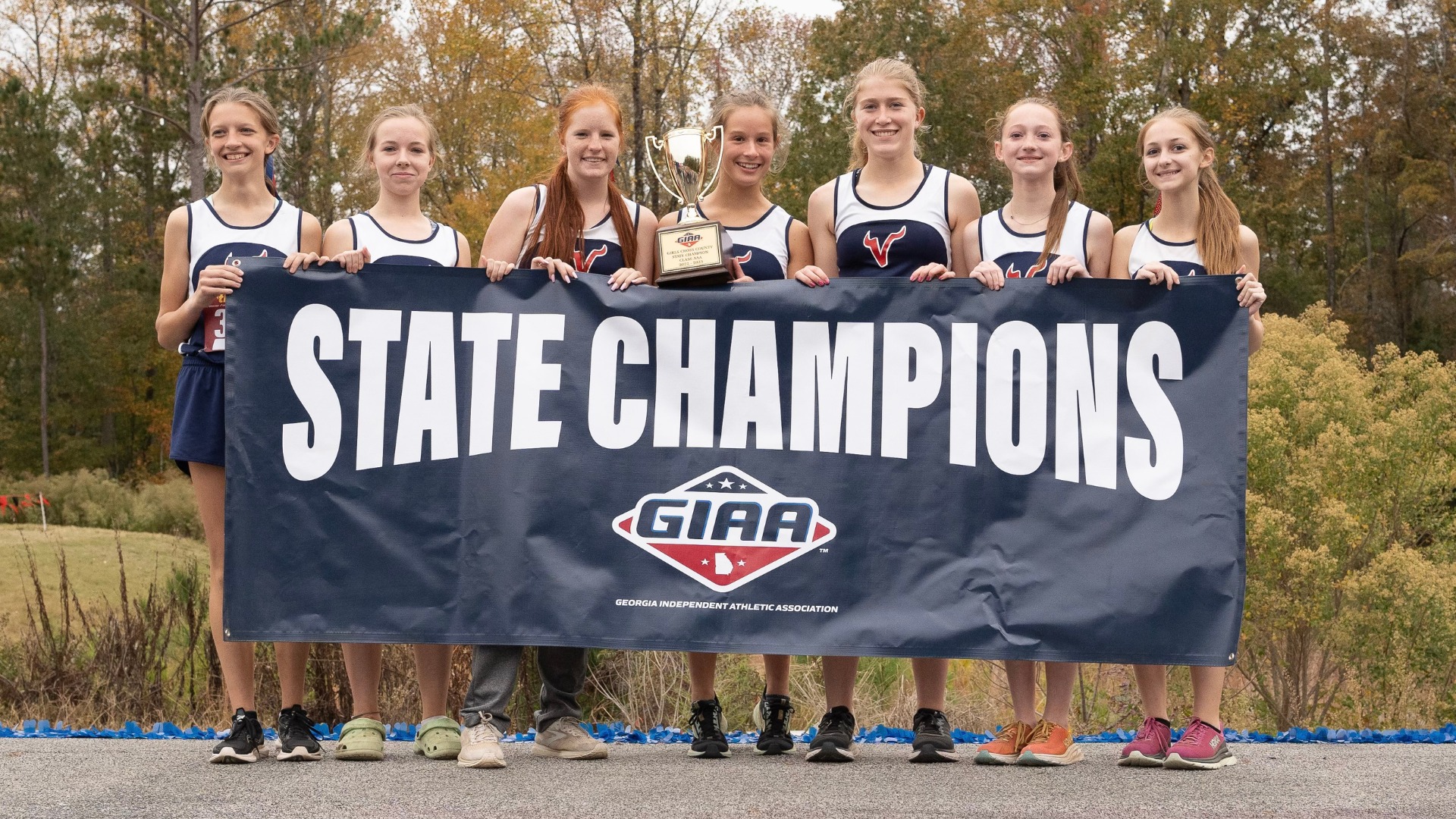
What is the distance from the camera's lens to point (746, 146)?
513cm

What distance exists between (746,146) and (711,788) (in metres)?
2.34

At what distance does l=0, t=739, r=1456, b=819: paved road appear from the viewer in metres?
4.08

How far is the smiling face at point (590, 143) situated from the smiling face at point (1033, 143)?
1450 millimetres

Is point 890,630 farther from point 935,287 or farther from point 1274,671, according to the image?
point 1274,671

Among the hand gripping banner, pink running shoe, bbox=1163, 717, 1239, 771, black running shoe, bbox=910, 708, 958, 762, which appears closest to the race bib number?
the hand gripping banner

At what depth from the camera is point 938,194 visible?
5.05 metres

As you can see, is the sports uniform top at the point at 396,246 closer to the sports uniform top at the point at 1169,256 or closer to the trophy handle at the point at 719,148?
the trophy handle at the point at 719,148

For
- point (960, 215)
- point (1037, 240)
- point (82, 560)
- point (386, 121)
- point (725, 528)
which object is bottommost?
point (82, 560)

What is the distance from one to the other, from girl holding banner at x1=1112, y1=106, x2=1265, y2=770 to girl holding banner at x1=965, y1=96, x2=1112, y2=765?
17cm

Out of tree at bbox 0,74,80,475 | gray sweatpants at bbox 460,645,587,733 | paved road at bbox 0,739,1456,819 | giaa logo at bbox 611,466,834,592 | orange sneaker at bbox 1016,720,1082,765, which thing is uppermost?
tree at bbox 0,74,80,475

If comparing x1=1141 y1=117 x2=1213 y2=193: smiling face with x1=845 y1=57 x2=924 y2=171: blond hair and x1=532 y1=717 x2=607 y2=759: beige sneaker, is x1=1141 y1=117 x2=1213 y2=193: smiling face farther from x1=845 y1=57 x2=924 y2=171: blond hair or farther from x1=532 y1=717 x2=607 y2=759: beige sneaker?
x1=532 y1=717 x2=607 y2=759: beige sneaker

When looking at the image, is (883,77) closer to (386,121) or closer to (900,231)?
(900,231)

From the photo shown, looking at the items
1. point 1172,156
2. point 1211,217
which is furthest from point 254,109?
point 1211,217

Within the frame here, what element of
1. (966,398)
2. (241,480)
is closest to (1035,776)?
(966,398)
